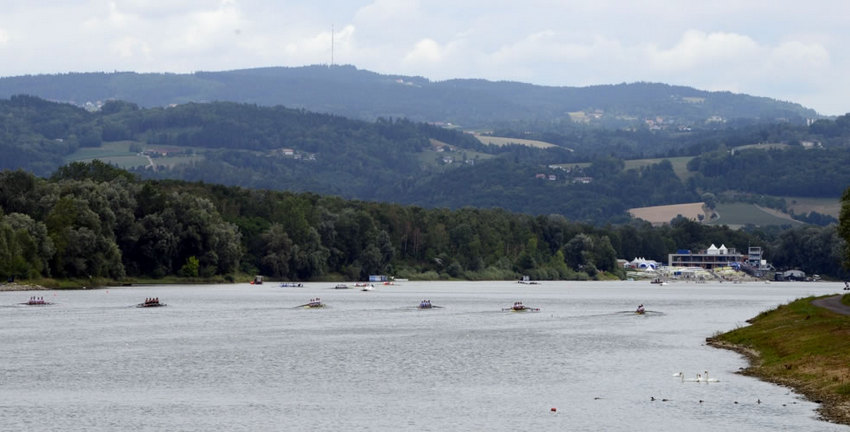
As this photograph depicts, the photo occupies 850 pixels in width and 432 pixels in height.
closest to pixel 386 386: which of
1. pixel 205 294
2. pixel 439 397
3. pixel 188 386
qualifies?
pixel 439 397

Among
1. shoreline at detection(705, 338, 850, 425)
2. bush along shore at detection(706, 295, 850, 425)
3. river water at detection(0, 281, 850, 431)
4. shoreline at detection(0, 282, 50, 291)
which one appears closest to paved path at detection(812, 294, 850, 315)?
bush along shore at detection(706, 295, 850, 425)

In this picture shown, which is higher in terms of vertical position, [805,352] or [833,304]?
[833,304]

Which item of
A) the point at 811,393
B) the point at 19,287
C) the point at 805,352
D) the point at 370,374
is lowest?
the point at 370,374

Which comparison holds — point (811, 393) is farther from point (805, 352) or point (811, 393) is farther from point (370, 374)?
point (370, 374)

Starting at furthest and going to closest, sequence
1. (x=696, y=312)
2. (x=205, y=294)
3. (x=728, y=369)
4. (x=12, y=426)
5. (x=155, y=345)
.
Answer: (x=205, y=294) → (x=696, y=312) → (x=155, y=345) → (x=728, y=369) → (x=12, y=426)

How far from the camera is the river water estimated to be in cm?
5744

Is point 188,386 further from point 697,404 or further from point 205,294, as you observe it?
point 205,294

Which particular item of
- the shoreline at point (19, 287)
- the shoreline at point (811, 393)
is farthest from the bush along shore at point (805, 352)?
the shoreline at point (19, 287)

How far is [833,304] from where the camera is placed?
120 meters

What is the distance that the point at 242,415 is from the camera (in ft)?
193

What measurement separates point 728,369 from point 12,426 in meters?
42.0

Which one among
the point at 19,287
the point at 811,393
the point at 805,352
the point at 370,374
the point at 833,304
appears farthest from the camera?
the point at 19,287

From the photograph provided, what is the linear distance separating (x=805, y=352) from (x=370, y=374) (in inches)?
1034

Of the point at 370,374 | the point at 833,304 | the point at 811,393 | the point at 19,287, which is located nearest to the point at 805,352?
the point at 811,393
